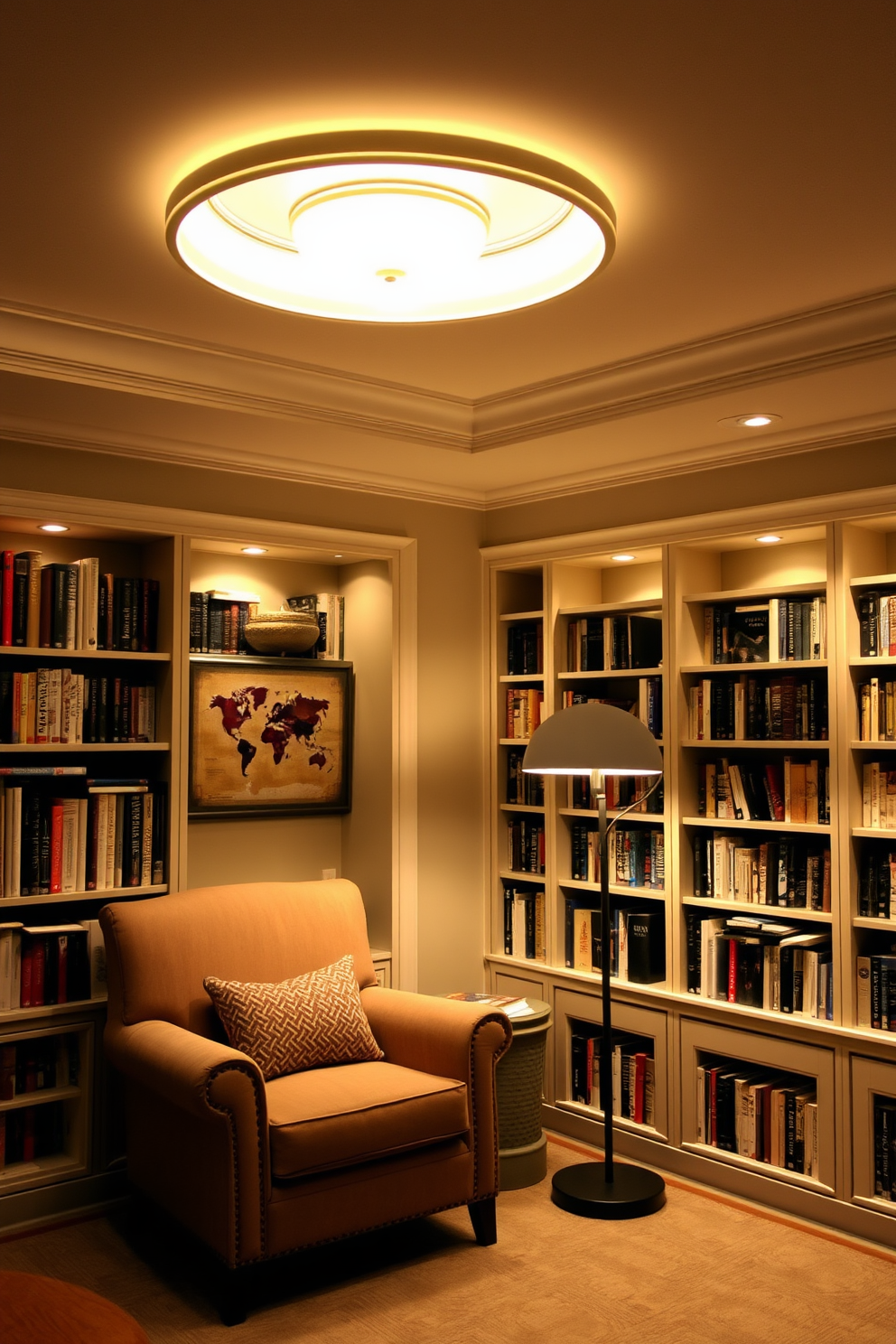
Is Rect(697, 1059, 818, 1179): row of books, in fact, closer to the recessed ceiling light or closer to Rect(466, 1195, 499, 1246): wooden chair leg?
Rect(466, 1195, 499, 1246): wooden chair leg

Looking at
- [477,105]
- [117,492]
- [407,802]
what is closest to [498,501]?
[407,802]

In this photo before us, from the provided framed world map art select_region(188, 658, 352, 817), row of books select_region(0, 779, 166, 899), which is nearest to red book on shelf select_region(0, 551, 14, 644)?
row of books select_region(0, 779, 166, 899)

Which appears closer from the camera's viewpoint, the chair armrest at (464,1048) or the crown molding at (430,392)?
the crown molding at (430,392)

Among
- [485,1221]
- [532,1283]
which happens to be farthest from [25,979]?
[532,1283]

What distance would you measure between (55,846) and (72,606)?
80 centimetres

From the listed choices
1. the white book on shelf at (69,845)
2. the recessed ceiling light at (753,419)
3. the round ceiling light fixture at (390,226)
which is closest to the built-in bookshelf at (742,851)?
the recessed ceiling light at (753,419)

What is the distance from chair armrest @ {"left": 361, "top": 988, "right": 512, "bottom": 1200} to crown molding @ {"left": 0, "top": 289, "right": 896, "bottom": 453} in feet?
6.33

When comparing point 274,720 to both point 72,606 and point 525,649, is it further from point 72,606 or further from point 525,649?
point 525,649

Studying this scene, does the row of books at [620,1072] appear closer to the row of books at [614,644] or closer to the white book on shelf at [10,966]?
the row of books at [614,644]

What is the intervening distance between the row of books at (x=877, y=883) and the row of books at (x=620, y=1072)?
107 centimetres

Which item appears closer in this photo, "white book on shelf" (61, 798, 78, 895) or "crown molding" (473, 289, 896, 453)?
"crown molding" (473, 289, 896, 453)

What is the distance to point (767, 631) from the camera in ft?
13.3

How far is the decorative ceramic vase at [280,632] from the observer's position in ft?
14.5

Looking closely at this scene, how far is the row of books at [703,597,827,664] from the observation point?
3889 mm
